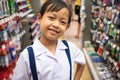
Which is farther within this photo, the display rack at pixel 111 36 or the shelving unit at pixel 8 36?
the display rack at pixel 111 36

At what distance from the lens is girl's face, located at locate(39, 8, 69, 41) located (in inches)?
46.4

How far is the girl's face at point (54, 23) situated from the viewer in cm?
118

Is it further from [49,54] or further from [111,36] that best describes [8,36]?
[111,36]

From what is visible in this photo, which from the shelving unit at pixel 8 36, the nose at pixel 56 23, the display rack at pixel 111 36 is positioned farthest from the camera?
the display rack at pixel 111 36

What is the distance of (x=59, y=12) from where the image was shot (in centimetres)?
119

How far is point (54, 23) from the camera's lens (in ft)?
3.84

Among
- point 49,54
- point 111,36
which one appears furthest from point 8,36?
point 111,36

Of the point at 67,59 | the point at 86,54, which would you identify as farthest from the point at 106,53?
the point at 67,59

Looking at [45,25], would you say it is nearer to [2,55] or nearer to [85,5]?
[2,55]

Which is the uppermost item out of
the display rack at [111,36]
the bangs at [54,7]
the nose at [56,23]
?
the bangs at [54,7]

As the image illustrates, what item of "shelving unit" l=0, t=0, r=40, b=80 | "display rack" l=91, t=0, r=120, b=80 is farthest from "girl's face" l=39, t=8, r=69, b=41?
"display rack" l=91, t=0, r=120, b=80

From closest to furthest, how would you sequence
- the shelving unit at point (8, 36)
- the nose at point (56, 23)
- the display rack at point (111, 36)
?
1. the nose at point (56, 23)
2. the shelving unit at point (8, 36)
3. the display rack at point (111, 36)

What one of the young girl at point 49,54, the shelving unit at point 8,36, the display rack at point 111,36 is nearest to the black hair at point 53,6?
the young girl at point 49,54

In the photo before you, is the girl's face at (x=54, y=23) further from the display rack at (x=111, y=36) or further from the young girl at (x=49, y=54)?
the display rack at (x=111, y=36)
